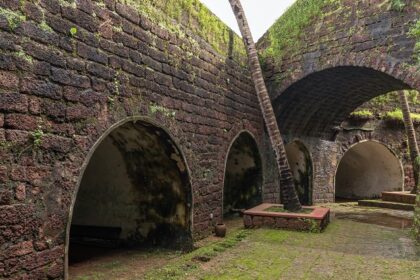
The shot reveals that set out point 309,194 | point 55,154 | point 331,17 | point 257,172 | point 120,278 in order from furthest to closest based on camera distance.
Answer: point 309,194, point 257,172, point 331,17, point 120,278, point 55,154

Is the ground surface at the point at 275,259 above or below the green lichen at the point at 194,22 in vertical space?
below

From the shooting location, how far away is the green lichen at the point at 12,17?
300 cm

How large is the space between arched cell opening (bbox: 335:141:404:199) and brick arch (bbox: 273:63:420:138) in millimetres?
3174

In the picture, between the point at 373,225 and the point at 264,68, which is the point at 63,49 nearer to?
the point at 264,68

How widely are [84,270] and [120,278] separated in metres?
0.70

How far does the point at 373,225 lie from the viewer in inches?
323

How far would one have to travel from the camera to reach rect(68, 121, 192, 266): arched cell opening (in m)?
5.70

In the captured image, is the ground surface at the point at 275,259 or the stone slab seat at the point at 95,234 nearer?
the ground surface at the point at 275,259

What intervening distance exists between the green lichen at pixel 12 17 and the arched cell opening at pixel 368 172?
13.4m

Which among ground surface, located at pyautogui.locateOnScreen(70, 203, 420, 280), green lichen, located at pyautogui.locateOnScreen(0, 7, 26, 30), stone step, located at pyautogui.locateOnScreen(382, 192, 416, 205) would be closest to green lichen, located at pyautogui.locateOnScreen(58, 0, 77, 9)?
green lichen, located at pyautogui.locateOnScreen(0, 7, 26, 30)

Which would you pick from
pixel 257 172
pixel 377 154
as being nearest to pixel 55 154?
pixel 257 172

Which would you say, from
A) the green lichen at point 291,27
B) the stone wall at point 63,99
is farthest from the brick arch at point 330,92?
the stone wall at point 63,99

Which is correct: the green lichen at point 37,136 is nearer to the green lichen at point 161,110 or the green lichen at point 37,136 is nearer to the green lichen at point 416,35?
the green lichen at point 161,110

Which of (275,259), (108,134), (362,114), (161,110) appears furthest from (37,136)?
(362,114)
